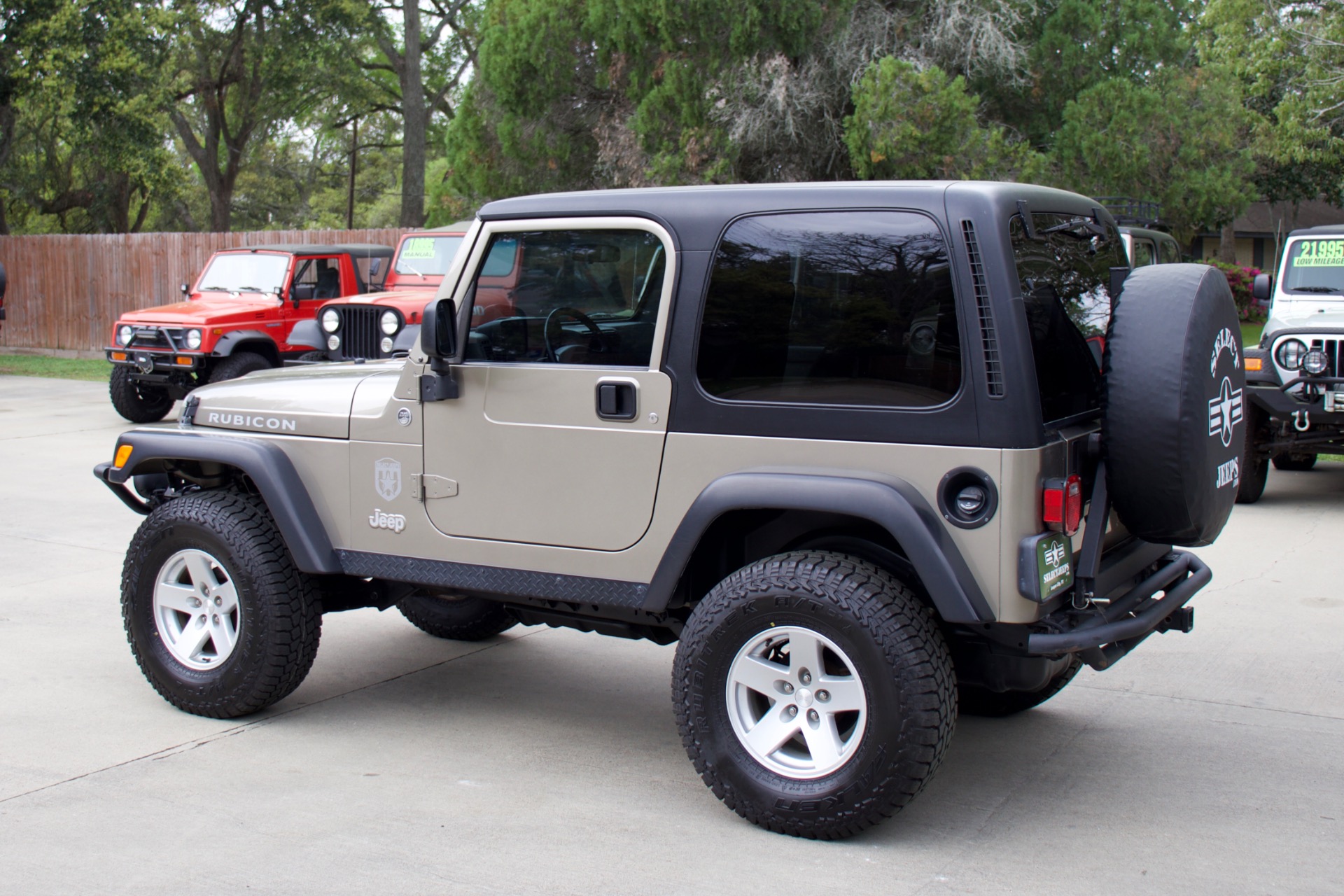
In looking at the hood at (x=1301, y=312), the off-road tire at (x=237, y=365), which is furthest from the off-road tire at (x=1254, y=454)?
the off-road tire at (x=237, y=365)

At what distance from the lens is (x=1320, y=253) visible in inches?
406

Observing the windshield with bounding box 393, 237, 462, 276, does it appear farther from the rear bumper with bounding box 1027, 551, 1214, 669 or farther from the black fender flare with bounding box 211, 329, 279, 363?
the rear bumper with bounding box 1027, 551, 1214, 669

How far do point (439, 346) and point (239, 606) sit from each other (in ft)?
4.37

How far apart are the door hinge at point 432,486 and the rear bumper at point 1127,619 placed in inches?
80.3

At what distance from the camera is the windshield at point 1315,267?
10.2 meters

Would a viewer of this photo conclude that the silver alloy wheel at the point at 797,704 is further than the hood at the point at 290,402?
No

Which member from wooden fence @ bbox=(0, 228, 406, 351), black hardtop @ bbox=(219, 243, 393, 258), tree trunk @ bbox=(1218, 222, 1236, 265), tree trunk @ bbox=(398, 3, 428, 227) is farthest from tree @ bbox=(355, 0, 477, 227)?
tree trunk @ bbox=(1218, 222, 1236, 265)

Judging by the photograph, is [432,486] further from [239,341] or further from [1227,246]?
[1227,246]

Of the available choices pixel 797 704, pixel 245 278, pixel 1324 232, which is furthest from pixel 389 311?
pixel 797 704

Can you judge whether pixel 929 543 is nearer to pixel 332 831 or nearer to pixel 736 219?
pixel 736 219

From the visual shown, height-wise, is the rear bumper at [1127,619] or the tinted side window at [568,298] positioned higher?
the tinted side window at [568,298]

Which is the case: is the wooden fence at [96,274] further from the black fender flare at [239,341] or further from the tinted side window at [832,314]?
the tinted side window at [832,314]

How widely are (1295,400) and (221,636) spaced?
7.59m

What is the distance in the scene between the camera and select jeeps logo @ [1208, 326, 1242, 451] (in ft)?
12.4
